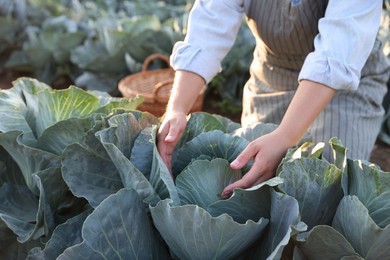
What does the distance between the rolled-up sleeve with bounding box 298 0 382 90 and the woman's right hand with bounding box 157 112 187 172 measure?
31cm

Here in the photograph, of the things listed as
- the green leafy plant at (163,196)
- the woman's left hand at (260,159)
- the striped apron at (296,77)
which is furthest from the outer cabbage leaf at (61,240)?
the striped apron at (296,77)

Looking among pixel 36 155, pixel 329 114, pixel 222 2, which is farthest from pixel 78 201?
pixel 329 114

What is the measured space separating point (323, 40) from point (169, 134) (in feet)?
1.47

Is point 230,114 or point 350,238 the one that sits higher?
point 350,238

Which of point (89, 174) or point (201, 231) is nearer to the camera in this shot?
point (201, 231)

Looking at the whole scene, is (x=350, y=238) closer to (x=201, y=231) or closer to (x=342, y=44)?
(x=201, y=231)

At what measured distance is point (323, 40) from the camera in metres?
1.44

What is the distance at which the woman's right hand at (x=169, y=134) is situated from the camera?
1353mm

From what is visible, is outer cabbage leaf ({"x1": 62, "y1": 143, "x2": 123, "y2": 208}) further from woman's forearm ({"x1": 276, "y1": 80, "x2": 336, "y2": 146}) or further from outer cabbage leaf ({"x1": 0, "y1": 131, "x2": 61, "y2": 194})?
woman's forearm ({"x1": 276, "y1": 80, "x2": 336, "y2": 146})

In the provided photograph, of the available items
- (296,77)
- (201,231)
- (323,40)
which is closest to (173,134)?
(201,231)

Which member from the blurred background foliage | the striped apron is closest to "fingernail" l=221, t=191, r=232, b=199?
the striped apron

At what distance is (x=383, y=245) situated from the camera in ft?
3.63

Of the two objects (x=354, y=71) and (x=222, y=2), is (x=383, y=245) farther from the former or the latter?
(x=222, y=2)

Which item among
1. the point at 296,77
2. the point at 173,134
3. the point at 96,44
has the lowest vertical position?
the point at 96,44
